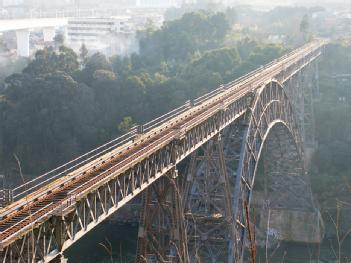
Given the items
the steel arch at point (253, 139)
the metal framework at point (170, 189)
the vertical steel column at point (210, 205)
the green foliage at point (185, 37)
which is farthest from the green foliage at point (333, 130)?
the vertical steel column at point (210, 205)

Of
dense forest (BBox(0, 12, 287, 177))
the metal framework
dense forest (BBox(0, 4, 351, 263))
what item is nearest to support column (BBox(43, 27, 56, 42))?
dense forest (BBox(0, 4, 351, 263))

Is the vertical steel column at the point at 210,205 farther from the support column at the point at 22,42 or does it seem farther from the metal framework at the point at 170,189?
the support column at the point at 22,42

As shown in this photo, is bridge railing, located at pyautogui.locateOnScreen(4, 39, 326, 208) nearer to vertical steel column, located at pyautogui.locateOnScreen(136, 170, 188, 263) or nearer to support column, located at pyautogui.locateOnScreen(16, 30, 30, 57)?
vertical steel column, located at pyautogui.locateOnScreen(136, 170, 188, 263)

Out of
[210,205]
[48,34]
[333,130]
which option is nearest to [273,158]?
[333,130]

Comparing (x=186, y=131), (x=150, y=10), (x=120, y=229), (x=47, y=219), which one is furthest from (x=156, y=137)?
(x=150, y=10)

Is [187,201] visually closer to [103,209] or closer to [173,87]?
[103,209]
